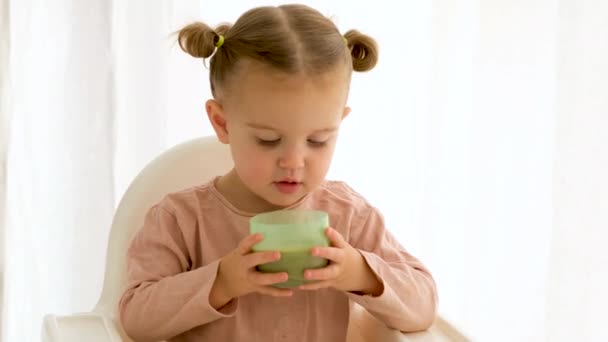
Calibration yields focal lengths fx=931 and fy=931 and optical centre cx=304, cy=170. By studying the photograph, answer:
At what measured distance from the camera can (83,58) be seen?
1708 millimetres

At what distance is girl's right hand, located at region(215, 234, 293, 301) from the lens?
3.22ft

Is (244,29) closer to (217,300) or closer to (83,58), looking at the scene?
(217,300)

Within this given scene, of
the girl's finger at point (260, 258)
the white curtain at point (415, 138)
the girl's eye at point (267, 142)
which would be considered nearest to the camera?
the girl's finger at point (260, 258)

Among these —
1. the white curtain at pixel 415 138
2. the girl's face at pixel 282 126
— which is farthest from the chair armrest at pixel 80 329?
the white curtain at pixel 415 138

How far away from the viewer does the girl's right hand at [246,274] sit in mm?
981

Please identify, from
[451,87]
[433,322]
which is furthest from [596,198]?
[433,322]

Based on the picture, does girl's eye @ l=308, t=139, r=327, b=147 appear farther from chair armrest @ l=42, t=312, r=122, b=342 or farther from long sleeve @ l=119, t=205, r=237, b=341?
chair armrest @ l=42, t=312, r=122, b=342

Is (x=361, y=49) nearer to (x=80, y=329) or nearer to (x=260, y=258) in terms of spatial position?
(x=260, y=258)

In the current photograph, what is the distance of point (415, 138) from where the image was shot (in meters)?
1.94

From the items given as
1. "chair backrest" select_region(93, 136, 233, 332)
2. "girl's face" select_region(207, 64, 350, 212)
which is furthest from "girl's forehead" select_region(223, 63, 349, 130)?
"chair backrest" select_region(93, 136, 233, 332)

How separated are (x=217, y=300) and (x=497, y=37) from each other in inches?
40.0

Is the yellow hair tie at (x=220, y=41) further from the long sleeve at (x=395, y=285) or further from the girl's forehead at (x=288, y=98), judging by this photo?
the long sleeve at (x=395, y=285)

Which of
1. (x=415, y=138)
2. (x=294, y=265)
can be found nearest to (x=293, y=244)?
(x=294, y=265)

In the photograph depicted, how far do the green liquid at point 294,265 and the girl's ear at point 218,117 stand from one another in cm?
22
